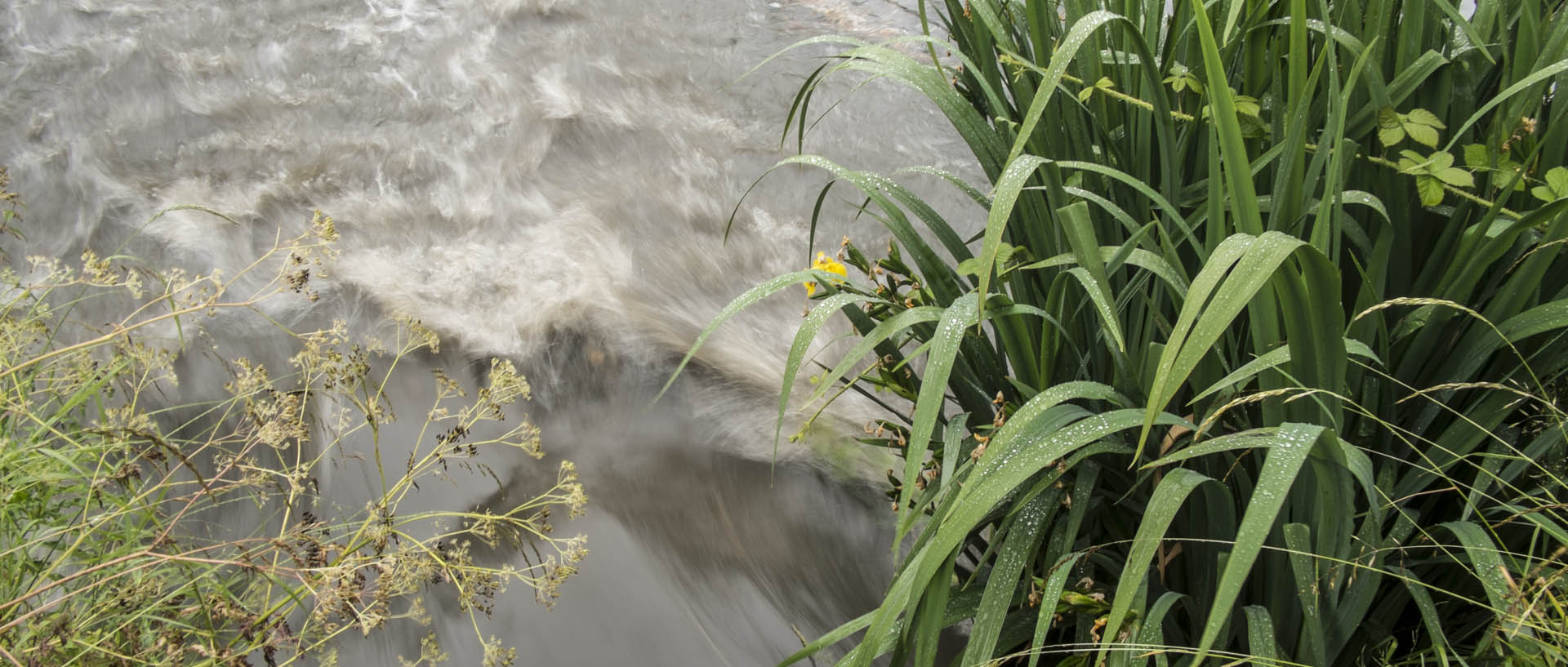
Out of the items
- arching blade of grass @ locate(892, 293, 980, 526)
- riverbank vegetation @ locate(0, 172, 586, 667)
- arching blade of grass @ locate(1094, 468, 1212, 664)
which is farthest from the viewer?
riverbank vegetation @ locate(0, 172, 586, 667)

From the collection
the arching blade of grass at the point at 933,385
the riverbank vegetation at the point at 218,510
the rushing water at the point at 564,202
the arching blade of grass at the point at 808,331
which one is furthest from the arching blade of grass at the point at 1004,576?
the rushing water at the point at 564,202

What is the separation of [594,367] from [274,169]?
1.40 m

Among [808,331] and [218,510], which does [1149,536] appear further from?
[218,510]

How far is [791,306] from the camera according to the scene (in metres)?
2.69

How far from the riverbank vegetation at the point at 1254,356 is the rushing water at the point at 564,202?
64cm

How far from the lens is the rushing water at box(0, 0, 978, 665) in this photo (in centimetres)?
214

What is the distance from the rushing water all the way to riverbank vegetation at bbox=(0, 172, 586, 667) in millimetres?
130

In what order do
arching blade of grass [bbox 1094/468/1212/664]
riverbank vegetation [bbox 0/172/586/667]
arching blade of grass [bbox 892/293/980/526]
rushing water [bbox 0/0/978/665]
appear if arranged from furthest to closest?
rushing water [bbox 0/0/978/665] < riverbank vegetation [bbox 0/172/586/667] < arching blade of grass [bbox 892/293/980/526] < arching blade of grass [bbox 1094/468/1212/664]

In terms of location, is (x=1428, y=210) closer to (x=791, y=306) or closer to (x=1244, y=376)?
(x=1244, y=376)

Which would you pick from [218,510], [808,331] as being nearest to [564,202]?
[218,510]

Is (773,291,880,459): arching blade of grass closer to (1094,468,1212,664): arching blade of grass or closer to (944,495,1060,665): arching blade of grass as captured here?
(944,495,1060,665): arching blade of grass

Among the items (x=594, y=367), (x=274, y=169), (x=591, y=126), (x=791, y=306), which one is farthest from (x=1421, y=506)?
A: (x=274, y=169)

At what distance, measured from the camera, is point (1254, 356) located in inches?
54.1

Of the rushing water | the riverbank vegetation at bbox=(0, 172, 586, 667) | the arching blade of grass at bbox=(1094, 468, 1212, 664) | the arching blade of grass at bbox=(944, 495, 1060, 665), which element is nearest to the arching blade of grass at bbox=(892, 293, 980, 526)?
the arching blade of grass at bbox=(944, 495, 1060, 665)
